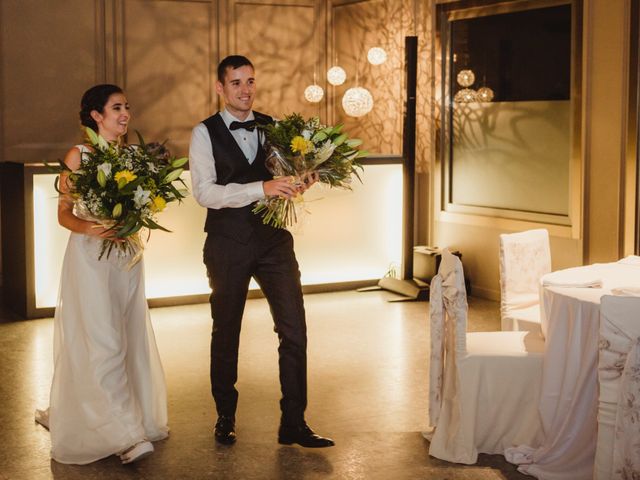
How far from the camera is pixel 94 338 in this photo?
444cm

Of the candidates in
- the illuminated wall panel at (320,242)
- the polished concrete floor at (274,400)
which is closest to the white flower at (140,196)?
the polished concrete floor at (274,400)

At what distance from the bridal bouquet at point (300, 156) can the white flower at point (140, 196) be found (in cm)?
47

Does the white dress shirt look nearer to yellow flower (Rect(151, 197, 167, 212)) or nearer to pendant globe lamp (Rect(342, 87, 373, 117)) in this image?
yellow flower (Rect(151, 197, 167, 212))

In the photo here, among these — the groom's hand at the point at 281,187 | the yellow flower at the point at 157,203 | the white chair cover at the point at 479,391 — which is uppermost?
the groom's hand at the point at 281,187

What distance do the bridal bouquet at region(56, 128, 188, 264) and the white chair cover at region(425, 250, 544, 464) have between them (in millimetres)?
1358

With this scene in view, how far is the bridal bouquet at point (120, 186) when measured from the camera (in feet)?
14.1

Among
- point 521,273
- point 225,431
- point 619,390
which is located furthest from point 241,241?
point 521,273

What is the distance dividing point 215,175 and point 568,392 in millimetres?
1804

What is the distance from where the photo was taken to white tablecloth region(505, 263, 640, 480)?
4.21 meters

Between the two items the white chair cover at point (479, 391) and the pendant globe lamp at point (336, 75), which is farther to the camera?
the pendant globe lamp at point (336, 75)

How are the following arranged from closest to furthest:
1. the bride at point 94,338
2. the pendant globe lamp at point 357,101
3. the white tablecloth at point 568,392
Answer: the white tablecloth at point 568,392, the bride at point 94,338, the pendant globe lamp at point 357,101

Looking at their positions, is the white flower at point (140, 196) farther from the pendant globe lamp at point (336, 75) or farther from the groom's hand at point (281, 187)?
the pendant globe lamp at point (336, 75)

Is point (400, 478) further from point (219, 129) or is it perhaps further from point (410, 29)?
point (410, 29)

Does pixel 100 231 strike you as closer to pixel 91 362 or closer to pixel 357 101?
pixel 91 362
